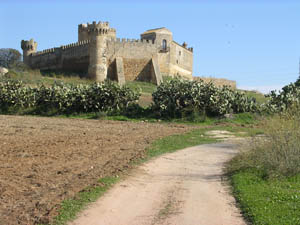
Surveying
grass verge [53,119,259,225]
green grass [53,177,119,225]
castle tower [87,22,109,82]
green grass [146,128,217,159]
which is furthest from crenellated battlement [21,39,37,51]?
green grass [53,177,119,225]

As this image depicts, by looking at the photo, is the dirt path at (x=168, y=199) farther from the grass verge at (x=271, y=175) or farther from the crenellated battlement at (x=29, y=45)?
the crenellated battlement at (x=29, y=45)

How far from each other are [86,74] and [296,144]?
31055 millimetres

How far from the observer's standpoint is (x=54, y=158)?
33.8 ft

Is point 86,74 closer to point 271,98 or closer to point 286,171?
point 271,98

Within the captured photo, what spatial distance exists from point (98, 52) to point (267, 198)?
104 ft

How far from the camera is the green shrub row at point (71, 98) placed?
22.7 meters

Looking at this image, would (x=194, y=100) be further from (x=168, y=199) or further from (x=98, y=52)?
(x=98, y=52)

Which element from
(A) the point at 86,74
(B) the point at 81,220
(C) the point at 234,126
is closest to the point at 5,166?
(B) the point at 81,220

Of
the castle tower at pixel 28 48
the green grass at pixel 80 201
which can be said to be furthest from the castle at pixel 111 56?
the green grass at pixel 80 201

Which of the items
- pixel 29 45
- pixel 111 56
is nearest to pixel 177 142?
pixel 111 56

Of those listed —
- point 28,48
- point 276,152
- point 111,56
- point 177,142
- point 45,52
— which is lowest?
point 177,142

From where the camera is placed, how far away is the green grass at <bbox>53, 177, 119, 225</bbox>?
600 centimetres

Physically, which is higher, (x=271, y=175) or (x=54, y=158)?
(x=54, y=158)

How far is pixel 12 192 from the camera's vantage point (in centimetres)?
709
